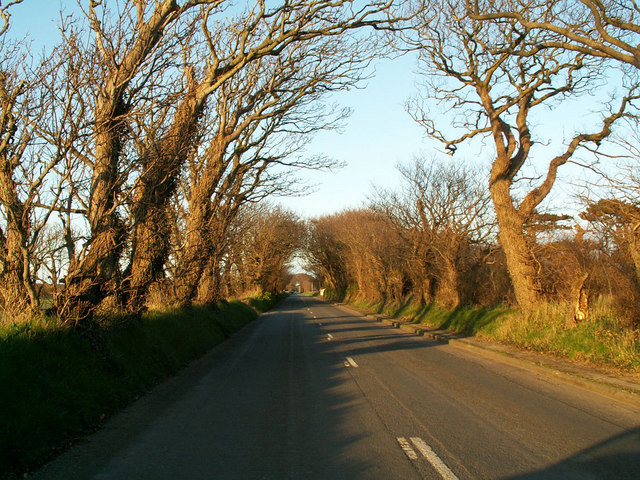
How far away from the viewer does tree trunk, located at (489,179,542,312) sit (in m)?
17.7

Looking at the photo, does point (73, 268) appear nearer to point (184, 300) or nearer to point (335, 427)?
point (335, 427)

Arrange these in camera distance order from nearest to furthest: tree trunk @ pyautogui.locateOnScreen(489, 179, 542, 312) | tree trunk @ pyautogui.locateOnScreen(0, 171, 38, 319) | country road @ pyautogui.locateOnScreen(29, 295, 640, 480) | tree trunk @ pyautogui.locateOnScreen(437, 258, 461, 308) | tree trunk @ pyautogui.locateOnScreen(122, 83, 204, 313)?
country road @ pyautogui.locateOnScreen(29, 295, 640, 480) → tree trunk @ pyautogui.locateOnScreen(0, 171, 38, 319) → tree trunk @ pyautogui.locateOnScreen(122, 83, 204, 313) → tree trunk @ pyautogui.locateOnScreen(489, 179, 542, 312) → tree trunk @ pyautogui.locateOnScreen(437, 258, 461, 308)

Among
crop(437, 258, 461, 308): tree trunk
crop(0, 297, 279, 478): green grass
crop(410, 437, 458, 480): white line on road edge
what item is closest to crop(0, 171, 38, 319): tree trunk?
crop(0, 297, 279, 478): green grass

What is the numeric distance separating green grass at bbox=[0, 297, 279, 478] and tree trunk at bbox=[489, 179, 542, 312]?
1120 centimetres

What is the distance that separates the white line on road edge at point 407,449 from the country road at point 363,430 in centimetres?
1

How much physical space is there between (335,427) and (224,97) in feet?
55.2

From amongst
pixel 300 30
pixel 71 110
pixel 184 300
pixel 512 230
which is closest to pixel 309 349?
pixel 184 300

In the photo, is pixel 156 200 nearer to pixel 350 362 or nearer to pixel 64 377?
pixel 64 377

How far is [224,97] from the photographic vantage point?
21359 millimetres

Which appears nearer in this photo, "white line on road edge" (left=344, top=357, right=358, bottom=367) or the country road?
the country road

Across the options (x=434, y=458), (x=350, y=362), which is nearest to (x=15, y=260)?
(x=434, y=458)

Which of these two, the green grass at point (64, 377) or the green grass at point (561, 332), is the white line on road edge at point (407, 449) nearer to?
the green grass at point (64, 377)

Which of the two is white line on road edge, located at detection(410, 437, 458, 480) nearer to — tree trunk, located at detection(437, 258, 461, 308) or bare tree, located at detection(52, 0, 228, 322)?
bare tree, located at detection(52, 0, 228, 322)

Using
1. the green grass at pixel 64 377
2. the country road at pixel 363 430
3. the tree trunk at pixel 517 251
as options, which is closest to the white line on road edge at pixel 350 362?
the country road at pixel 363 430
